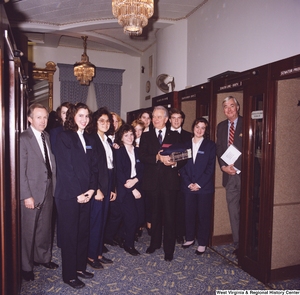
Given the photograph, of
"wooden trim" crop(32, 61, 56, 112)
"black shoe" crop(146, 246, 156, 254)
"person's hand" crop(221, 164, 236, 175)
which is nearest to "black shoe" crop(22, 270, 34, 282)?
"black shoe" crop(146, 246, 156, 254)

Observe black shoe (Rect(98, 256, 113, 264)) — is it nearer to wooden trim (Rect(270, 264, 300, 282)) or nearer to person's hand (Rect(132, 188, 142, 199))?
person's hand (Rect(132, 188, 142, 199))

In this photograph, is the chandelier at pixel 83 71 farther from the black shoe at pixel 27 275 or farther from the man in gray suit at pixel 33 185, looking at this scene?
the black shoe at pixel 27 275

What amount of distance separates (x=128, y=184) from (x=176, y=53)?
3916 mm

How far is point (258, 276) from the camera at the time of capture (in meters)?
2.94

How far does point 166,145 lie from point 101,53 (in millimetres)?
7315

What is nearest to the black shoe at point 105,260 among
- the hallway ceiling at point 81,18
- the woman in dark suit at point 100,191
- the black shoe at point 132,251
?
the woman in dark suit at point 100,191

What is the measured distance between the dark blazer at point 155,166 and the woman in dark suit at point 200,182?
1.10 feet

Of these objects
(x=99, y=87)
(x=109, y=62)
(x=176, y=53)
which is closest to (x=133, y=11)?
(x=176, y=53)

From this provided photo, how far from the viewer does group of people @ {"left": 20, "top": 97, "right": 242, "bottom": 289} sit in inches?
105

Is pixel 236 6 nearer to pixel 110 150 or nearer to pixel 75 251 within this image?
pixel 110 150

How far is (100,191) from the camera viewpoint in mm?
3002

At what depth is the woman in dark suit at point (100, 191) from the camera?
9.91 ft

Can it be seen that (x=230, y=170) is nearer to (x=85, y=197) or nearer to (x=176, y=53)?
(x=85, y=197)

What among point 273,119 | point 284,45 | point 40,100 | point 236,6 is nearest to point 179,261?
point 273,119
